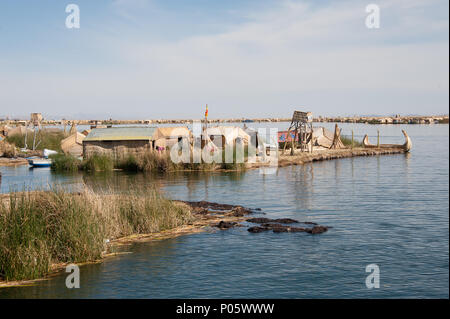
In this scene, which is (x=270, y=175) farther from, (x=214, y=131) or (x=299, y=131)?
(x=299, y=131)

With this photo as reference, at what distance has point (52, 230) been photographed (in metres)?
13.0

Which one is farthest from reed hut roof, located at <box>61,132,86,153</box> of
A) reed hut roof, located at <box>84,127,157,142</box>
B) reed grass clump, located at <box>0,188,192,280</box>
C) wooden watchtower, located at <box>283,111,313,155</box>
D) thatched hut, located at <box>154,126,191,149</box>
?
reed grass clump, located at <box>0,188,192,280</box>

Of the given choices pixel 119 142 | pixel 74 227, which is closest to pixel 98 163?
pixel 119 142

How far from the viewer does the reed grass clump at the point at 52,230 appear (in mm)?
11789

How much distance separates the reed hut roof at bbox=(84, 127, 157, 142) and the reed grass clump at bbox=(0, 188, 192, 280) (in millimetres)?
22462

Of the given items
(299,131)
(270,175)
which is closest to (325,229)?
(270,175)

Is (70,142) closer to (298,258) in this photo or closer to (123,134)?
(123,134)

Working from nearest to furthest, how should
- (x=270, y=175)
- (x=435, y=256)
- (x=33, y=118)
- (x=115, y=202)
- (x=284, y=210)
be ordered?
(x=435, y=256) < (x=115, y=202) < (x=284, y=210) < (x=270, y=175) < (x=33, y=118)

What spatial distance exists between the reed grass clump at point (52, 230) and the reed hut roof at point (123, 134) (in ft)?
73.7

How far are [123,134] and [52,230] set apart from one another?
85.7ft

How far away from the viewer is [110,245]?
14.3m

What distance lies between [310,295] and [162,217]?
22.4ft

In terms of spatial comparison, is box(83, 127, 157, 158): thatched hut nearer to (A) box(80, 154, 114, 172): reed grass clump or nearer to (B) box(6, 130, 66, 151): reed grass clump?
(A) box(80, 154, 114, 172): reed grass clump

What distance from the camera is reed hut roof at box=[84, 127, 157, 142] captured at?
3819cm
